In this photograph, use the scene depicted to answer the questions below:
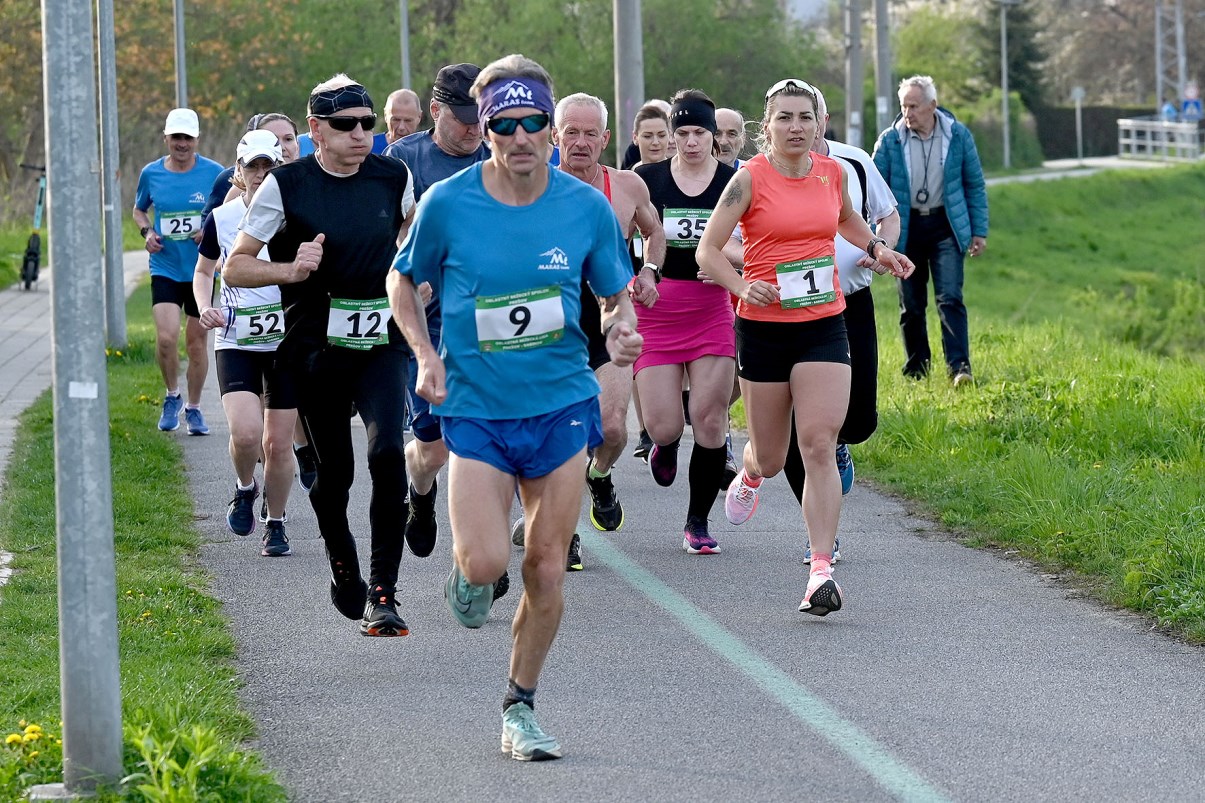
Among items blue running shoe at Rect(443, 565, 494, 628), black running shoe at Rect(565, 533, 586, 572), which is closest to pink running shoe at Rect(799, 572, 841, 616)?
black running shoe at Rect(565, 533, 586, 572)

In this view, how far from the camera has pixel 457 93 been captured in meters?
7.86

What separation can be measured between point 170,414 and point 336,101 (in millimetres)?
6283

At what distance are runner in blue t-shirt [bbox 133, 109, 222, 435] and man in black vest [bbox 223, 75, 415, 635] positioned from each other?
5497 mm

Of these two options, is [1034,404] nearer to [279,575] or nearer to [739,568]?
[739,568]

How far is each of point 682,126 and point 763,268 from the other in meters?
1.51

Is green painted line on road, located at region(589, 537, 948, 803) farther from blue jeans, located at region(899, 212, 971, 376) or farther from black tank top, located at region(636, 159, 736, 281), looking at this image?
blue jeans, located at region(899, 212, 971, 376)

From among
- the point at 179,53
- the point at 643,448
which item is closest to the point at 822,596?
the point at 643,448

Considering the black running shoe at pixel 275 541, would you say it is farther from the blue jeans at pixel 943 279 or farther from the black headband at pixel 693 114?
the blue jeans at pixel 943 279

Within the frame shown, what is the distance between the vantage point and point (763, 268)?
7.16 m

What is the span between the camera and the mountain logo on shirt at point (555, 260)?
5.24 m

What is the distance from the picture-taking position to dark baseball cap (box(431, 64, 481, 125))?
7.88 metres

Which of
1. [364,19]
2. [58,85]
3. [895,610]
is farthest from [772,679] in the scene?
[364,19]

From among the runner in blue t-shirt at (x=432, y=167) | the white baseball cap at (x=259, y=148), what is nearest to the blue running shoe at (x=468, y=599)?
the runner in blue t-shirt at (x=432, y=167)

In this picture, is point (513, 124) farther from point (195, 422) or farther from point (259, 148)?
point (195, 422)
